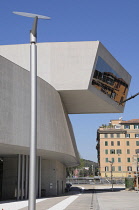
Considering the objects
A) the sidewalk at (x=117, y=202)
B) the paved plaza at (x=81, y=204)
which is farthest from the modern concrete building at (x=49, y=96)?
the sidewalk at (x=117, y=202)

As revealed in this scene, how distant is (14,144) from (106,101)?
17.6 metres

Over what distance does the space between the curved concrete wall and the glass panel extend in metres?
5.87

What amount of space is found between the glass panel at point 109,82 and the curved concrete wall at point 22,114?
5.87m

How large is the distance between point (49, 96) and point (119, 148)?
6813 centimetres

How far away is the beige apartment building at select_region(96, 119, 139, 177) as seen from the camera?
318 feet

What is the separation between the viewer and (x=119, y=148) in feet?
321

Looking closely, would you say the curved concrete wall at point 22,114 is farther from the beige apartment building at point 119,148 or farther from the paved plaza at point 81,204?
the beige apartment building at point 119,148

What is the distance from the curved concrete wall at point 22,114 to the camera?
25.6 meters

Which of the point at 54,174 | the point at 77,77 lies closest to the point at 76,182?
the point at 54,174

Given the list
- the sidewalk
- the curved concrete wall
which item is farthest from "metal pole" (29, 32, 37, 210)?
the curved concrete wall

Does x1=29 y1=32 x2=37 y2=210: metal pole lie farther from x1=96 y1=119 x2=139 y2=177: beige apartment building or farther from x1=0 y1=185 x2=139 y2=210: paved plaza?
x1=96 y1=119 x2=139 y2=177: beige apartment building

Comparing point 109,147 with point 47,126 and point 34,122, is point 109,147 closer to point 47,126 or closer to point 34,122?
point 47,126

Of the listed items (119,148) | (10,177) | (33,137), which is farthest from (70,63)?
(119,148)

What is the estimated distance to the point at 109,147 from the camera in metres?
97.6
